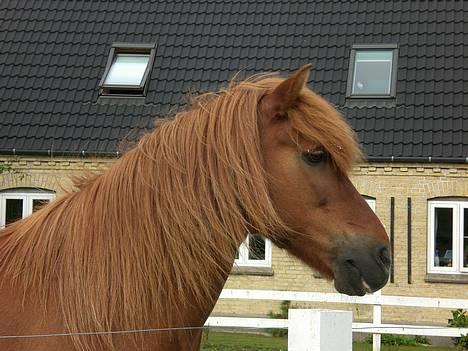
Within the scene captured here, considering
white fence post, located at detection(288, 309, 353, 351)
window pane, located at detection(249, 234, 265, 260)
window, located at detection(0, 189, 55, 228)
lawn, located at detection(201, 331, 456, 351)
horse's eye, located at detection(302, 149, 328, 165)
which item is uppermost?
window, located at detection(0, 189, 55, 228)

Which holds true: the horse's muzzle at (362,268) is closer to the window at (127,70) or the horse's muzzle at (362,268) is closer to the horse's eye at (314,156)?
the horse's eye at (314,156)

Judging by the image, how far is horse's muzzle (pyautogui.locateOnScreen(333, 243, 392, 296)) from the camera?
344 centimetres

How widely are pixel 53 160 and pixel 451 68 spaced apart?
325 inches

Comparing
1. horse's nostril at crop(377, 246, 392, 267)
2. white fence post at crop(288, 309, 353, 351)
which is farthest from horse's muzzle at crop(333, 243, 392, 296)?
white fence post at crop(288, 309, 353, 351)

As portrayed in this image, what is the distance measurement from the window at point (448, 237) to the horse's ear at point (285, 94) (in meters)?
13.9

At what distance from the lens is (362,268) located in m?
3.45

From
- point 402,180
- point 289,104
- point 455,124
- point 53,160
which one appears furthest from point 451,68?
point 289,104

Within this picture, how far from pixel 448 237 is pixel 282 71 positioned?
472cm

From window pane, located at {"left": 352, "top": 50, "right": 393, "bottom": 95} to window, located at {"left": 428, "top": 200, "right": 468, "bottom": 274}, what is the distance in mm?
2744

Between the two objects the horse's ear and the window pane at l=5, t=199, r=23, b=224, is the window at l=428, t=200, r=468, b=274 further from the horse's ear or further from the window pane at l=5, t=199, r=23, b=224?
the horse's ear

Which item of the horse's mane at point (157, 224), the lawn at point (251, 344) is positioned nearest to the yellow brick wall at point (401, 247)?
the lawn at point (251, 344)

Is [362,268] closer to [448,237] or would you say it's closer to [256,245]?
[256,245]

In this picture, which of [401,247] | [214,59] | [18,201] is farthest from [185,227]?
[214,59]

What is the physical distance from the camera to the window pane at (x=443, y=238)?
17188 mm
